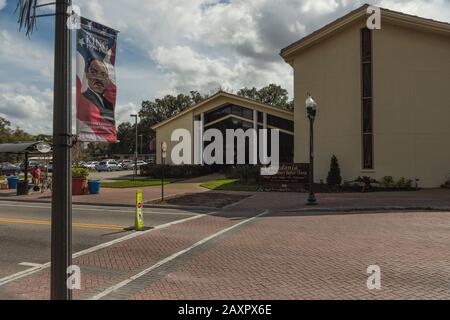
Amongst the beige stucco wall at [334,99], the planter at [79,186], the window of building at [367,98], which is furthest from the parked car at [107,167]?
the window of building at [367,98]

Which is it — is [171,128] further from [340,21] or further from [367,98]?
[367,98]

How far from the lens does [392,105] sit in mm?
23062

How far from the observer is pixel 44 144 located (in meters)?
24.5

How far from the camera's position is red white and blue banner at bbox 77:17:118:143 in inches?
176

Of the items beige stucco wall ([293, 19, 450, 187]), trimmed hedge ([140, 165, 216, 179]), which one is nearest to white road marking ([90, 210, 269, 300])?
→ beige stucco wall ([293, 19, 450, 187])

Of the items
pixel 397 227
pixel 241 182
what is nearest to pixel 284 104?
pixel 241 182

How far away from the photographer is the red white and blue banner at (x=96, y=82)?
4461mm

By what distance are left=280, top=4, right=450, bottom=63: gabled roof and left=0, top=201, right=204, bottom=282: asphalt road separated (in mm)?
14423

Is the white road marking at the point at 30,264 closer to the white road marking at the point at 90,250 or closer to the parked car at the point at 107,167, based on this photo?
the white road marking at the point at 90,250

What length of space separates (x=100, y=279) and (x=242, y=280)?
2.30 m

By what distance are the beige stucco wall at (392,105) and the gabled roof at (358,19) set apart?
A: 1.63 ft

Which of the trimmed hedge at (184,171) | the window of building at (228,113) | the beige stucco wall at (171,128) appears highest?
the window of building at (228,113)

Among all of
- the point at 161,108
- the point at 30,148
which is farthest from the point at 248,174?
the point at 161,108

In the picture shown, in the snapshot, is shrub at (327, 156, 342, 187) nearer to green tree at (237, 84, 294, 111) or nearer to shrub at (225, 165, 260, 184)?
shrub at (225, 165, 260, 184)
